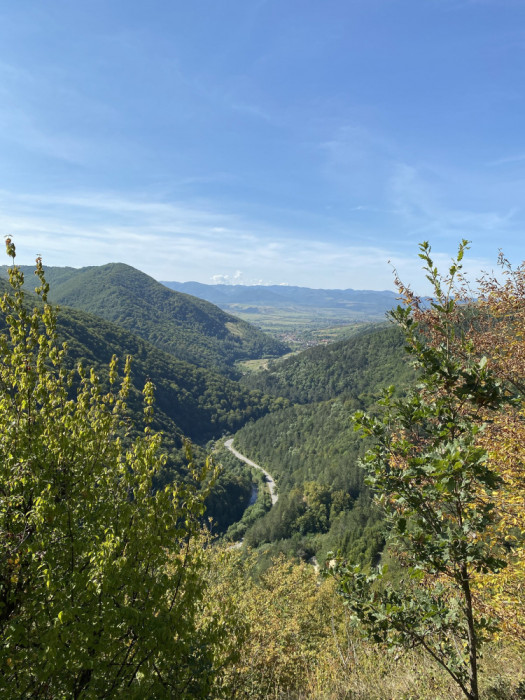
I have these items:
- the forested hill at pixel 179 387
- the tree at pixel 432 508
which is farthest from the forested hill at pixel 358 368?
the tree at pixel 432 508

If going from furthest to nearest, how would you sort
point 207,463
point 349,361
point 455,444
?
point 349,361 < point 207,463 < point 455,444

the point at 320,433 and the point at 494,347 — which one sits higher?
the point at 494,347

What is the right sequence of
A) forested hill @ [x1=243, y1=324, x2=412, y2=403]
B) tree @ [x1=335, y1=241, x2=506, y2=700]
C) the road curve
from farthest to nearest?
1. forested hill @ [x1=243, y1=324, x2=412, y2=403]
2. the road curve
3. tree @ [x1=335, y1=241, x2=506, y2=700]

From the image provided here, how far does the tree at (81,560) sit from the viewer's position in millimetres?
3838

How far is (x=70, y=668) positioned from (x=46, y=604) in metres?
0.73

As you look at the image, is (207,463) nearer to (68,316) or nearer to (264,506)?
(264,506)

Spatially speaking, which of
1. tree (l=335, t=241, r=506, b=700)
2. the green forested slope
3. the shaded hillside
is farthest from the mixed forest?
the shaded hillside

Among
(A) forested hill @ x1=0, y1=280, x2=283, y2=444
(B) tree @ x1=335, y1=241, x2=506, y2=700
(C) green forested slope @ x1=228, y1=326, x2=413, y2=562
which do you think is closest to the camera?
(B) tree @ x1=335, y1=241, x2=506, y2=700

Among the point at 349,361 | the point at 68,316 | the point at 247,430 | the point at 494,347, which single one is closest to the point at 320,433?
the point at 247,430

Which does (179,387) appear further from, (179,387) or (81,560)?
(81,560)

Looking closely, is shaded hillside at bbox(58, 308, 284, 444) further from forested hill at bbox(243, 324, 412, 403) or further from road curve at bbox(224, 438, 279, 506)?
forested hill at bbox(243, 324, 412, 403)

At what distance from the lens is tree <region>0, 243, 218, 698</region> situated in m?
3.84

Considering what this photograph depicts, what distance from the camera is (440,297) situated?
3756mm

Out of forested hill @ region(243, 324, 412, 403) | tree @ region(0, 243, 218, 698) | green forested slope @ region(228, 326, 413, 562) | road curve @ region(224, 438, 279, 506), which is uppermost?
tree @ region(0, 243, 218, 698)
